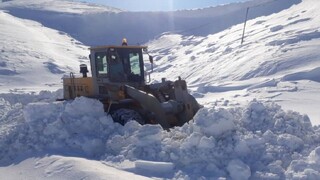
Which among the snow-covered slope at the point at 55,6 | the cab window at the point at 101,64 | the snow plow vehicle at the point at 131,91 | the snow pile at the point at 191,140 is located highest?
the snow-covered slope at the point at 55,6

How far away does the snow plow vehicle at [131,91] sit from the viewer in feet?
28.5

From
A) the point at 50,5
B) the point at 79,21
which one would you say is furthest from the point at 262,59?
the point at 50,5

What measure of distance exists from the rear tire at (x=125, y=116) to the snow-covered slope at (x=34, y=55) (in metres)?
14.0

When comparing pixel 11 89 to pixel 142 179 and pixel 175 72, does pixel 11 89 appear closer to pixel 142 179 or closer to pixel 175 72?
pixel 175 72

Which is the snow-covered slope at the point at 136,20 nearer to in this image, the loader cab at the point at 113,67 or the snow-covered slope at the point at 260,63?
the snow-covered slope at the point at 260,63

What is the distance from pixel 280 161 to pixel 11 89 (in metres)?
17.6

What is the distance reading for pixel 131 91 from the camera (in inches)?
355

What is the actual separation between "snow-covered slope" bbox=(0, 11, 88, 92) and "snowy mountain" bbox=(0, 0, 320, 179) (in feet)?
0.32

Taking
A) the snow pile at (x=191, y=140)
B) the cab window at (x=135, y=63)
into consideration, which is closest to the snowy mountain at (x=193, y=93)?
the snow pile at (x=191, y=140)

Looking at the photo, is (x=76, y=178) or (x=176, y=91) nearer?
(x=76, y=178)

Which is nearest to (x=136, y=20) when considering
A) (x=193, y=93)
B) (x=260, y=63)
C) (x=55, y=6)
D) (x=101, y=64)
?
(x=55, y=6)

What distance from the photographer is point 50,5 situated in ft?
168

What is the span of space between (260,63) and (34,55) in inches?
594

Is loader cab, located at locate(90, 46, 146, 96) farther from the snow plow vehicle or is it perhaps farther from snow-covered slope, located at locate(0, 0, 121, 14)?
snow-covered slope, located at locate(0, 0, 121, 14)
